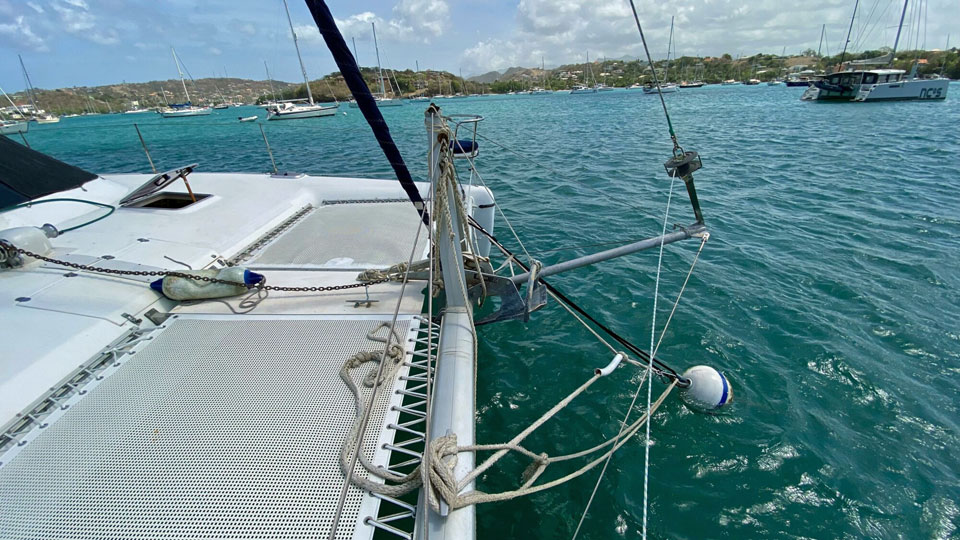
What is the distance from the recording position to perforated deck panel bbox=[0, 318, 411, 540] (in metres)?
2.08

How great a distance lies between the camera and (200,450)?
2.46 metres

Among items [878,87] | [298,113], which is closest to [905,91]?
[878,87]

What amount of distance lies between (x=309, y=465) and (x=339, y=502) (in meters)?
0.39

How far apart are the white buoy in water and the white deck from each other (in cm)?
281

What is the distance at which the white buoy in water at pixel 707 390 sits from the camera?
148 inches

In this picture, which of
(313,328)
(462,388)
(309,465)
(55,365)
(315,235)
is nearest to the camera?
(309,465)

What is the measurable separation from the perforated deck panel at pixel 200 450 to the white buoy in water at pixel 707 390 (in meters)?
2.94

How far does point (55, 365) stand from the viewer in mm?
3006

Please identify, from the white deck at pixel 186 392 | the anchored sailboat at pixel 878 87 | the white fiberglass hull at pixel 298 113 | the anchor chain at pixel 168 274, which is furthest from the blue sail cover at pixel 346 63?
the anchored sailboat at pixel 878 87

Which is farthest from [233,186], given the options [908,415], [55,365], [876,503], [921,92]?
[921,92]

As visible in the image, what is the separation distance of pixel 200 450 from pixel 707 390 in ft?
13.7

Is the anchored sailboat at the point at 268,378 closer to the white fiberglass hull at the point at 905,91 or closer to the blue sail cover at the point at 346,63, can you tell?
the blue sail cover at the point at 346,63

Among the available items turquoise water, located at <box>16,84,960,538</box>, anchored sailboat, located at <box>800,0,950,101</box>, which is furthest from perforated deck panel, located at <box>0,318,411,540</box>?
anchored sailboat, located at <box>800,0,950,101</box>

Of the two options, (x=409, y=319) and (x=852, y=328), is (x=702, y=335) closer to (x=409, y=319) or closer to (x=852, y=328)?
(x=852, y=328)
